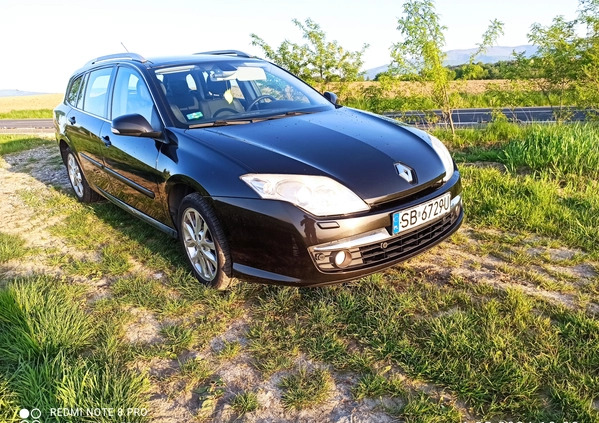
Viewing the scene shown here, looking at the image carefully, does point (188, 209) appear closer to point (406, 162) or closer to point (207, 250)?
point (207, 250)

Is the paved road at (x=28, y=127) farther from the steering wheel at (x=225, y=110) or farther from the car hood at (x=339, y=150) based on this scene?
the car hood at (x=339, y=150)

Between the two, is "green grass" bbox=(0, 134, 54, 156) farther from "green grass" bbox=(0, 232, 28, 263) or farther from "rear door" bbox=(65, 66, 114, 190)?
→ "green grass" bbox=(0, 232, 28, 263)

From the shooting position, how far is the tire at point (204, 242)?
282 centimetres

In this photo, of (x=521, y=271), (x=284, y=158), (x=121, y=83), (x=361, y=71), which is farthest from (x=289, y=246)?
(x=361, y=71)

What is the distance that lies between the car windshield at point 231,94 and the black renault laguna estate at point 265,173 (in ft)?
0.03

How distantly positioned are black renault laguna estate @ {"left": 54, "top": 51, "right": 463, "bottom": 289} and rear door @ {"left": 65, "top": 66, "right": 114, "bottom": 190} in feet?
0.37

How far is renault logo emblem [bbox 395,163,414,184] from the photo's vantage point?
2.72 m

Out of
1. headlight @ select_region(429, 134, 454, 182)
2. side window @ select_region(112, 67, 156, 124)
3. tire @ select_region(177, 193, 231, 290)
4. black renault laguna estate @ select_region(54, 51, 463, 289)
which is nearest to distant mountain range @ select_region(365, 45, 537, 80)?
black renault laguna estate @ select_region(54, 51, 463, 289)

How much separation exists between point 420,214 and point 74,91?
4701mm

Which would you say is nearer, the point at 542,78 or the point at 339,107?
the point at 339,107

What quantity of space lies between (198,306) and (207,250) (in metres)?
0.38

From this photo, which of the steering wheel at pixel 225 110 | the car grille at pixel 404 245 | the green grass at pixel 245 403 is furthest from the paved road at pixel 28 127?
the green grass at pixel 245 403

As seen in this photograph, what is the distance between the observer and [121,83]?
403cm

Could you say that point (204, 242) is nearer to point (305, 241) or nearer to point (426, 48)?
point (305, 241)
